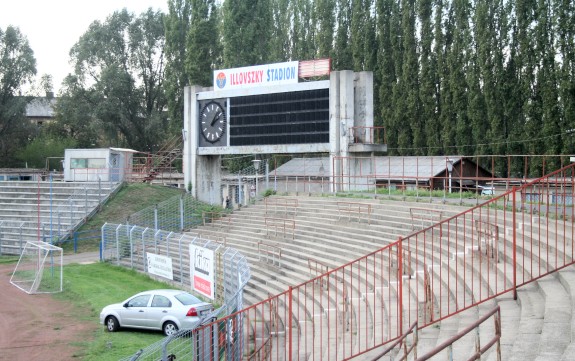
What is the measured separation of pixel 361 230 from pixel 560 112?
67.3 ft

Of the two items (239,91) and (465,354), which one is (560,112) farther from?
(465,354)

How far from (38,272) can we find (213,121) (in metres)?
13.3

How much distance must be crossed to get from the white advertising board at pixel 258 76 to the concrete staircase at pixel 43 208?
900 centimetres

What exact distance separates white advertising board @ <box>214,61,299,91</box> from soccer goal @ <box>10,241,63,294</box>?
12378 millimetres

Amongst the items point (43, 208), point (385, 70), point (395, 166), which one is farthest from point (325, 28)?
point (43, 208)

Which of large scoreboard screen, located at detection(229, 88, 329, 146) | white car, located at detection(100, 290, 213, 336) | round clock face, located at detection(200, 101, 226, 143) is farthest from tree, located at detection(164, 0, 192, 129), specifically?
white car, located at detection(100, 290, 213, 336)

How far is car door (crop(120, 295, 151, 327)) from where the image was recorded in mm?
17469

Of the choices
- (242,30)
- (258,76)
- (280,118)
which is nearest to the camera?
(280,118)

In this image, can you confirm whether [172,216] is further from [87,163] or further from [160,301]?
[160,301]

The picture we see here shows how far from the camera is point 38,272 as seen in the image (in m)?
24.8

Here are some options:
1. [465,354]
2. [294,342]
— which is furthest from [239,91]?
[465,354]

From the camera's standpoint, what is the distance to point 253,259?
2388cm

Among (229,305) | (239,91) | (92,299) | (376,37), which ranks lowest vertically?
(92,299)

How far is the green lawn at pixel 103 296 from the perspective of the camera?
16016mm
